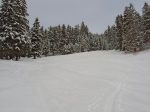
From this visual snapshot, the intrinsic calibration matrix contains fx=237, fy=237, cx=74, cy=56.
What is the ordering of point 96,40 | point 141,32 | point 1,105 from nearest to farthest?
1. point 1,105
2. point 141,32
3. point 96,40

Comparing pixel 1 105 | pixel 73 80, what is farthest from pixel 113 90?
pixel 1 105

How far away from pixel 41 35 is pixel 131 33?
21960mm

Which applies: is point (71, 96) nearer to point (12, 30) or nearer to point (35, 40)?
point (12, 30)

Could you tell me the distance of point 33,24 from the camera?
191 feet

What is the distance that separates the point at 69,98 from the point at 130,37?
4389 centimetres

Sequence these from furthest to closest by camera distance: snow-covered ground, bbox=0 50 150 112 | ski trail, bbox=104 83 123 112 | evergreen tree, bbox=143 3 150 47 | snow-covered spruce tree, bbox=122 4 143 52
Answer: evergreen tree, bbox=143 3 150 47 < snow-covered spruce tree, bbox=122 4 143 52 < ski trail, bbox=104 83 123 112 < snow-covered ground, bbox=0 50 150 112

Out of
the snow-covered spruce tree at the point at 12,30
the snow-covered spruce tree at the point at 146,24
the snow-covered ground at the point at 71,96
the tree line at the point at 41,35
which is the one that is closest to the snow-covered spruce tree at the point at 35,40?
the tree line at the point at 41,35

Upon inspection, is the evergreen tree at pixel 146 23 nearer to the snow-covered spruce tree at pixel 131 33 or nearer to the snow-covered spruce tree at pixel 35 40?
the snow-covered spruce tree at pixel 131 33

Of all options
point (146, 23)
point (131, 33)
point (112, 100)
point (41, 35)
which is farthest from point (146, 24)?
point (112, 100)

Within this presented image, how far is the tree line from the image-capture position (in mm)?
38031

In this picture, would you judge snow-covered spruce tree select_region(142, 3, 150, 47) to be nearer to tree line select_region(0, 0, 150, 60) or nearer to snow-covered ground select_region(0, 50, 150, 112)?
tree line select_region(0, 0, 150, 60)

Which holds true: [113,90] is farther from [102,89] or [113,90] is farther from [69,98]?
[69,98]

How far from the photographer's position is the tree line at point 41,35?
38.0 m

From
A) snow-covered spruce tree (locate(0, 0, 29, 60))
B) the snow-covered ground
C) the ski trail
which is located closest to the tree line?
snow-covered spruce tree (locate(0, 0, 29, 60))
